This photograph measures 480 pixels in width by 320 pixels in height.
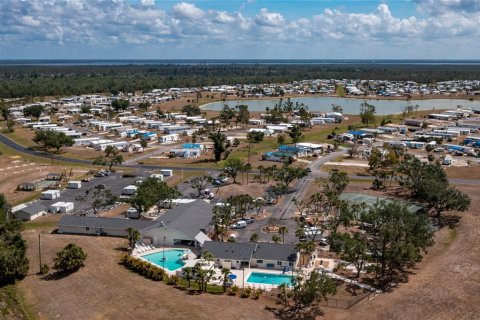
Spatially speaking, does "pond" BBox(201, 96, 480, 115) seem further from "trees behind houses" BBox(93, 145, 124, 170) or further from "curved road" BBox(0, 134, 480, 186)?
"trees behind houses" BBox(93, 145, 124, 170)

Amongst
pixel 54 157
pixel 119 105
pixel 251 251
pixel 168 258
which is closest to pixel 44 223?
pixel 168 258

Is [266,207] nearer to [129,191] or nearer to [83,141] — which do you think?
[129,191]

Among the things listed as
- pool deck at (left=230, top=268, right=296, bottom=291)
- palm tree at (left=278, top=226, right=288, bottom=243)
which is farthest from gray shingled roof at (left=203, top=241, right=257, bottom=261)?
palm tree at (left=278, top=226, right=288, bottom=243)

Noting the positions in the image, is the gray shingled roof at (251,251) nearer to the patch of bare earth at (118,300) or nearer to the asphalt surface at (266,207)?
the asphalt surface at (266,207)

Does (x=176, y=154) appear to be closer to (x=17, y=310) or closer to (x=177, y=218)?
(x=177, y=218)

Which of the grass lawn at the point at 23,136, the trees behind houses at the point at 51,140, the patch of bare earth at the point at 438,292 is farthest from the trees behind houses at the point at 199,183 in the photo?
the grass lawn at the point at 23,136

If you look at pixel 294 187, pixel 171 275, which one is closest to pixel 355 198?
pixel 294 187
